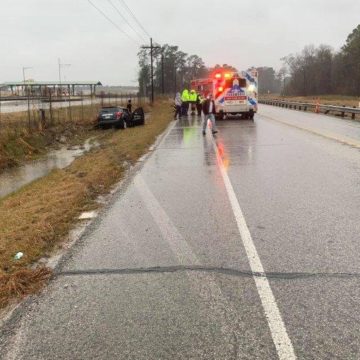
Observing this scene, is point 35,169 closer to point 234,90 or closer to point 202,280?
point 202,280

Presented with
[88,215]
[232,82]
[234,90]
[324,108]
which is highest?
[232,82]

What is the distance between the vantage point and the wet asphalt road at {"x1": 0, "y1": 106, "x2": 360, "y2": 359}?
3361 mm

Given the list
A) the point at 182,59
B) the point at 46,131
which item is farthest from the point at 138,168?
the point at 182,59

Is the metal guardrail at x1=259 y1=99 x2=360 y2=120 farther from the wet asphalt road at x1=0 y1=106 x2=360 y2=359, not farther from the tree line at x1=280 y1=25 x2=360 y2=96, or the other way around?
the tree line at x1=280 y1=25 x2=360 y2=96

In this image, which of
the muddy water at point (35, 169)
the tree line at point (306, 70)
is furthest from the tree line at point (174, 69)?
the muddy water at point (35, 169)

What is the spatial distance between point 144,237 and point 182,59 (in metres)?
133

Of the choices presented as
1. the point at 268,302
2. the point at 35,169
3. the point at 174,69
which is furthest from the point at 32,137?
the point at 174,69

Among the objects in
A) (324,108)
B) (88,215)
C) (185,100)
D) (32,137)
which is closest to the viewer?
(88,215)

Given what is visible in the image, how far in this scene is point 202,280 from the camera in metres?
4.43

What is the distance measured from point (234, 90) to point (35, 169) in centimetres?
1392

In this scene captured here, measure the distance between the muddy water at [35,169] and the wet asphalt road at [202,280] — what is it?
17.1 feet

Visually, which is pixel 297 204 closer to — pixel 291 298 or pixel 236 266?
pixel 236 266

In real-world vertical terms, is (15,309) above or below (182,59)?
below

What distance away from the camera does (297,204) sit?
7.19 m
